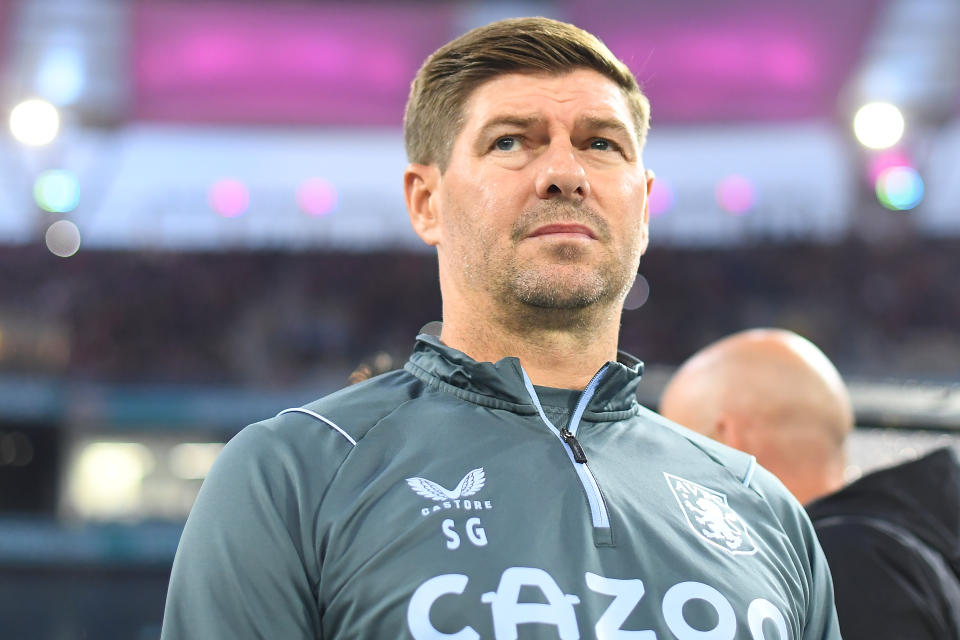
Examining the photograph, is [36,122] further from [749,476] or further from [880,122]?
[749,476]

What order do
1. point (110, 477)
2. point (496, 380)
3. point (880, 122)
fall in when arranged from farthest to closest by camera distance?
point (110, 477)
point (880, 122)
point (496, 380)

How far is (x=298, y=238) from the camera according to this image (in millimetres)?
17391

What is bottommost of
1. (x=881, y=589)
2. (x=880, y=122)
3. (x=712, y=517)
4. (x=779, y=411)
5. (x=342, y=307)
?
(x=342, y=307)

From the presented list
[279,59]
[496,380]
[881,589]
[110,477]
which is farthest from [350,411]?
[279,59]

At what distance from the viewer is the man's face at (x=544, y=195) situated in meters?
1.67

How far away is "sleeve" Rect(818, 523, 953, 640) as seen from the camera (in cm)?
210

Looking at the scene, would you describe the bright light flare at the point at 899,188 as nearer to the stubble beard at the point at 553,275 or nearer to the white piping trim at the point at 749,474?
the white piping trim at the point at 749,474

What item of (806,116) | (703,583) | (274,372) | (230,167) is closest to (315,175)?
(230,167)

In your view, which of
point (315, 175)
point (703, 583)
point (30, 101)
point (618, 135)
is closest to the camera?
point (703, 583)

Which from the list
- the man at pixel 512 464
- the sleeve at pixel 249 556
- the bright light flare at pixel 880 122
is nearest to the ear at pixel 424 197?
the man at pixel 512 464

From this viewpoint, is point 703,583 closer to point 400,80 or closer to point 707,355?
point 707,355

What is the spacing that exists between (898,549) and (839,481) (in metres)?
0.60

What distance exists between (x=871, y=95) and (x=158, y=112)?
11282mm

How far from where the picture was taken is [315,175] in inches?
757
